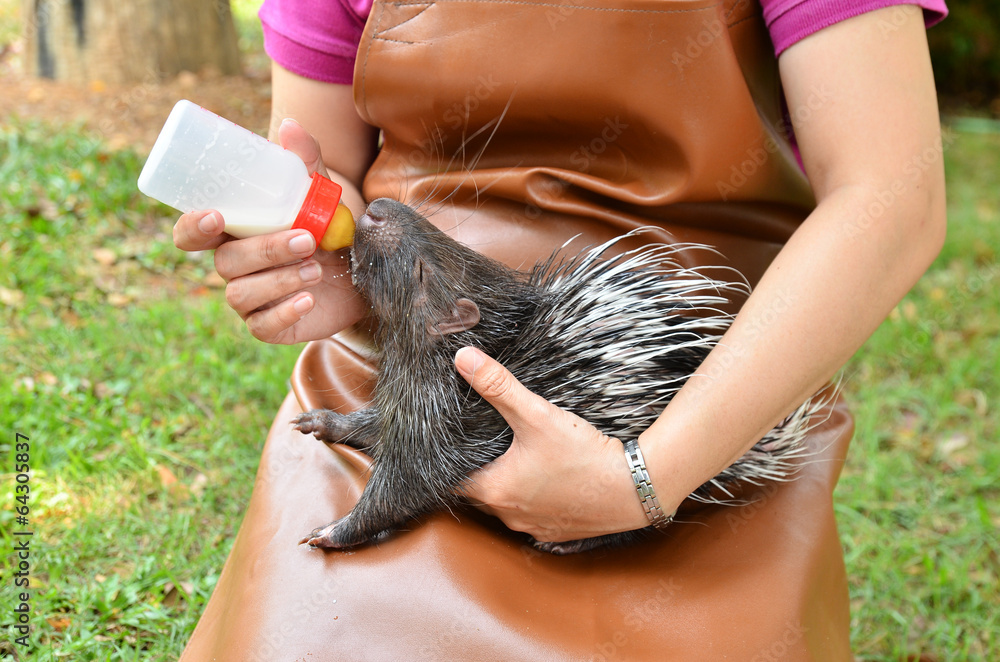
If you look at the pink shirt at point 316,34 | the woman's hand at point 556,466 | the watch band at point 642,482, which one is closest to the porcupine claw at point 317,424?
the woman's hand at point 556,466

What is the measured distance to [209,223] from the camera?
109cm

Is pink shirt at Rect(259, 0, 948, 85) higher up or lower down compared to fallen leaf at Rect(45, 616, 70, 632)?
higher up

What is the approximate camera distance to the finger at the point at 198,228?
1.09m

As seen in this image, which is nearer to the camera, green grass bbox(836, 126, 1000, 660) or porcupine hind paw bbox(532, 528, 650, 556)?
porcupine hind paw bbox(532, 528, 650, 556)

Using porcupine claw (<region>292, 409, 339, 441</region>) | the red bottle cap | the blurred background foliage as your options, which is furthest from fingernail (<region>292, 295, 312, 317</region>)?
the blurred background foliage

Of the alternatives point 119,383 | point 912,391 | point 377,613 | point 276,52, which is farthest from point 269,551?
point 912,391

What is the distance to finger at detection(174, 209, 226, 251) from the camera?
1.09 m

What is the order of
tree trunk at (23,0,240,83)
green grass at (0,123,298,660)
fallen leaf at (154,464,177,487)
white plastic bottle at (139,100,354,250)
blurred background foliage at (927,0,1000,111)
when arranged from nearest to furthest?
1. white plastic bottle at (139,100,354,250)
2. green grass at (0,123,298,660)
3. fallen leaf at (154,464,177,487)
4. tree trunk at (23,0,240,83)
5. blurred background foliage at (927,0,1000,111)

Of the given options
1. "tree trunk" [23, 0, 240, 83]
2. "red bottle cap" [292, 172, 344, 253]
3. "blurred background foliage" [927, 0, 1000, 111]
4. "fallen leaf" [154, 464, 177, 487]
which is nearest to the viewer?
"red bottle cap" [292, 172, 344, 253]

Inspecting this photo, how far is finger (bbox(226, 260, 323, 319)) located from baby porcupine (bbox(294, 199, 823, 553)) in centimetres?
14

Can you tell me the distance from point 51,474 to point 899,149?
209 cm

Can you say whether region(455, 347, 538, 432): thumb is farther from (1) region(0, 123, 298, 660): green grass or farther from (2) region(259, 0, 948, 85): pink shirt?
(1) region(0, 123, 298, 660): green grass

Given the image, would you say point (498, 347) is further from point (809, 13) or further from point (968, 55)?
point (968, 55)

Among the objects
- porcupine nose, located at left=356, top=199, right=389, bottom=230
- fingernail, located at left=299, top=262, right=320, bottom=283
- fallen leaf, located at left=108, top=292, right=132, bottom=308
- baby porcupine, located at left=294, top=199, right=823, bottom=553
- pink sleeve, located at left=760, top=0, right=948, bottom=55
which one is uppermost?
pink sleeve, located at left=760, top=0, right=948, bottom=55
